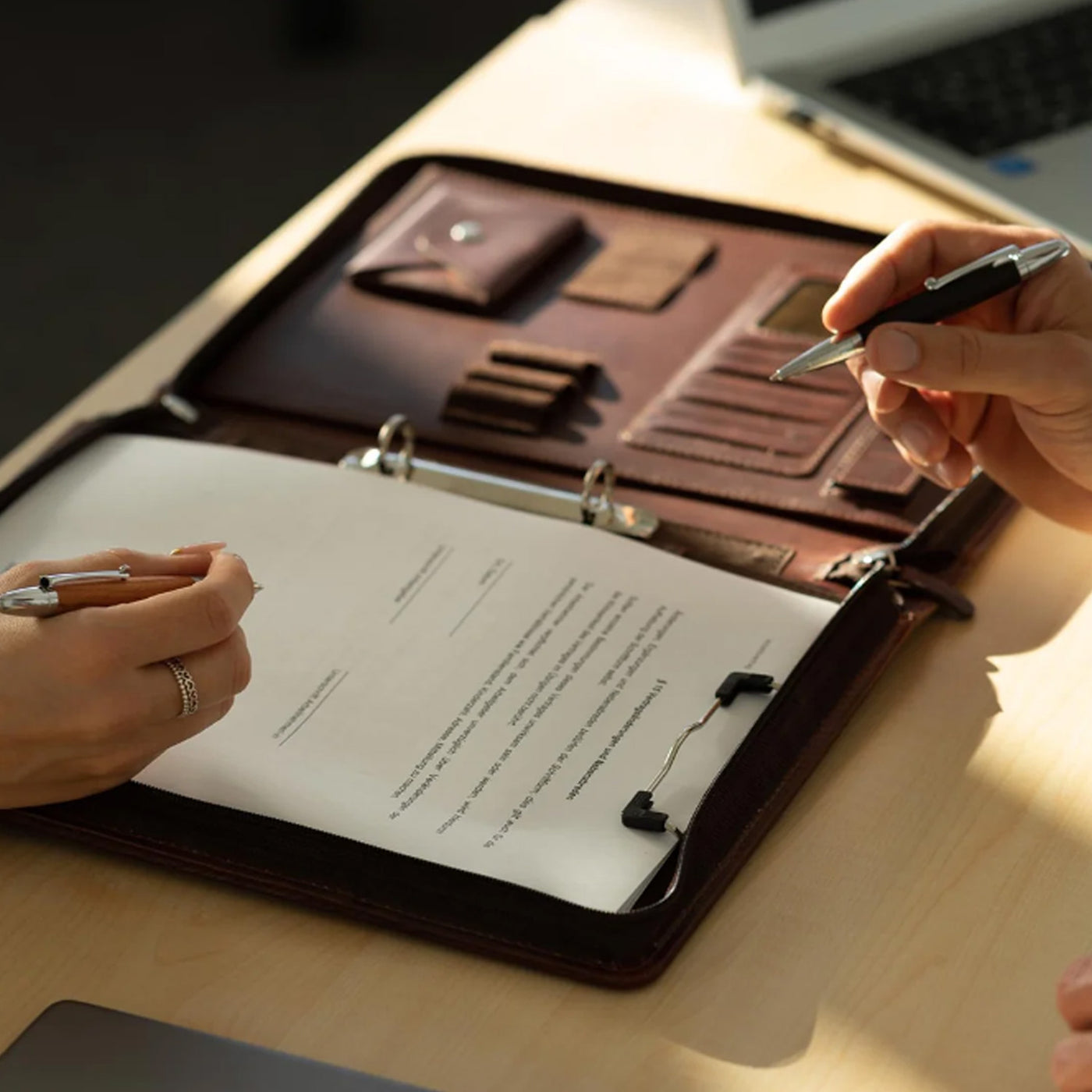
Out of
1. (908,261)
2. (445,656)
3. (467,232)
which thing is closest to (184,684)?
(445,656)

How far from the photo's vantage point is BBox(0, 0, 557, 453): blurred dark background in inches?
119

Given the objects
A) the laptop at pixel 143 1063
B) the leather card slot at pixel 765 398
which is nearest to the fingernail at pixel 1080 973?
the laptop at pixel 143 1063

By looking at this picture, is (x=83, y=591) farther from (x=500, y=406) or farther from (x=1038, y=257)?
(x=1038, y=257)

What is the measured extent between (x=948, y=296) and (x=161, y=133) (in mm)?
2912

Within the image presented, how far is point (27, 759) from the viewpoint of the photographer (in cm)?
80

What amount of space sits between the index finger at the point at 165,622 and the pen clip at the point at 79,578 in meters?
0.01

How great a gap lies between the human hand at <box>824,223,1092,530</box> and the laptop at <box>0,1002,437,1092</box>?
49 cm

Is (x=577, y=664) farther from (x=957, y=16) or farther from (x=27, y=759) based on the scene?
(x=957, y=16)

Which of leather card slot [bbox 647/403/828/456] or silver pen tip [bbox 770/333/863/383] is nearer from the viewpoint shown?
silver pen tip [bbox 770/333/863/383]

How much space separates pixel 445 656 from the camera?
2.93 ft
